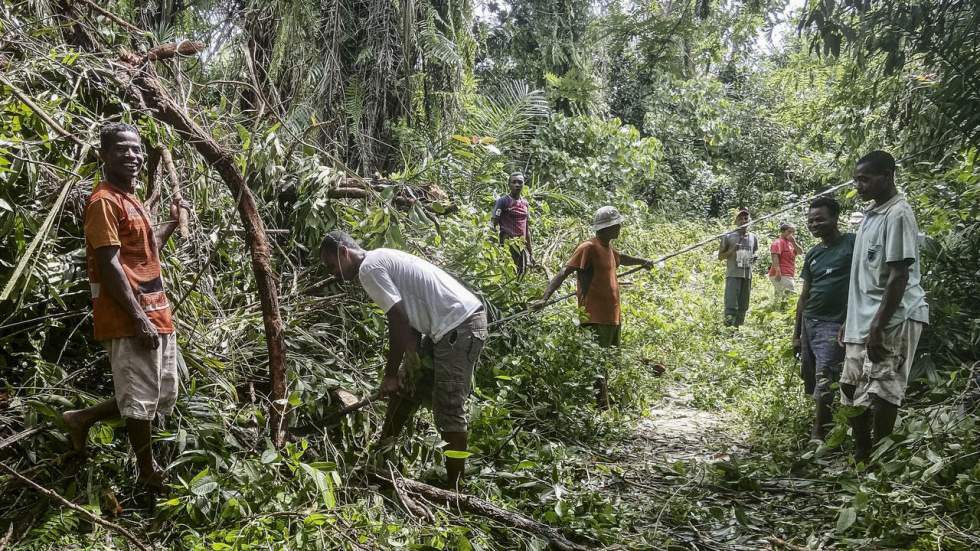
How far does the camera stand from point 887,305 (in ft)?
12.7

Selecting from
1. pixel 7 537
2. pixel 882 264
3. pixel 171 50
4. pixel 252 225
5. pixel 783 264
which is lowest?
pixel 783 264

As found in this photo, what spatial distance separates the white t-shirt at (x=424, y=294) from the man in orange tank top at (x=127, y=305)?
98cm

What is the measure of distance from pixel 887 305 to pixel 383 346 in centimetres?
295

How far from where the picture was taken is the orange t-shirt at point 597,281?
5.96 meters

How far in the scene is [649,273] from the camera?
1149cm

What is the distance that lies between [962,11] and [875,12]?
590 mm

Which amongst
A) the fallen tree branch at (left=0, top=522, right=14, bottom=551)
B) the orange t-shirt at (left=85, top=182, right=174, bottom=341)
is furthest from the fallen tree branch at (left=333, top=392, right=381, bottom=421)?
the fallen tree branch at (left=0, top=522, right=14, bottom=551)

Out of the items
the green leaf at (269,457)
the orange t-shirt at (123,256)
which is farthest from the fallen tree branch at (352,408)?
the orange t-shirt at (123,256)

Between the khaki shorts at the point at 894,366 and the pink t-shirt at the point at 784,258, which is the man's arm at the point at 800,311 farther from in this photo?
the pink t-shirt at the point at 784,258

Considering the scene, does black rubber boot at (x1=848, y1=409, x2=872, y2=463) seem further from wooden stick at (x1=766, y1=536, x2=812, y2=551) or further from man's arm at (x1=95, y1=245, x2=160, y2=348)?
man's arm at (x1=95, y1=245, x2=160, y2=348)

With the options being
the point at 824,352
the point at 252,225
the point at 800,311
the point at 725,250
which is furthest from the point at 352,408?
the point at 725,250

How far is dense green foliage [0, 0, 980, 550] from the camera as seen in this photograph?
3.49m

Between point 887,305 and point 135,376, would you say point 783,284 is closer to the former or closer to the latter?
point 887,305

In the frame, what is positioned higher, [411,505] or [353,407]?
[353,407]
